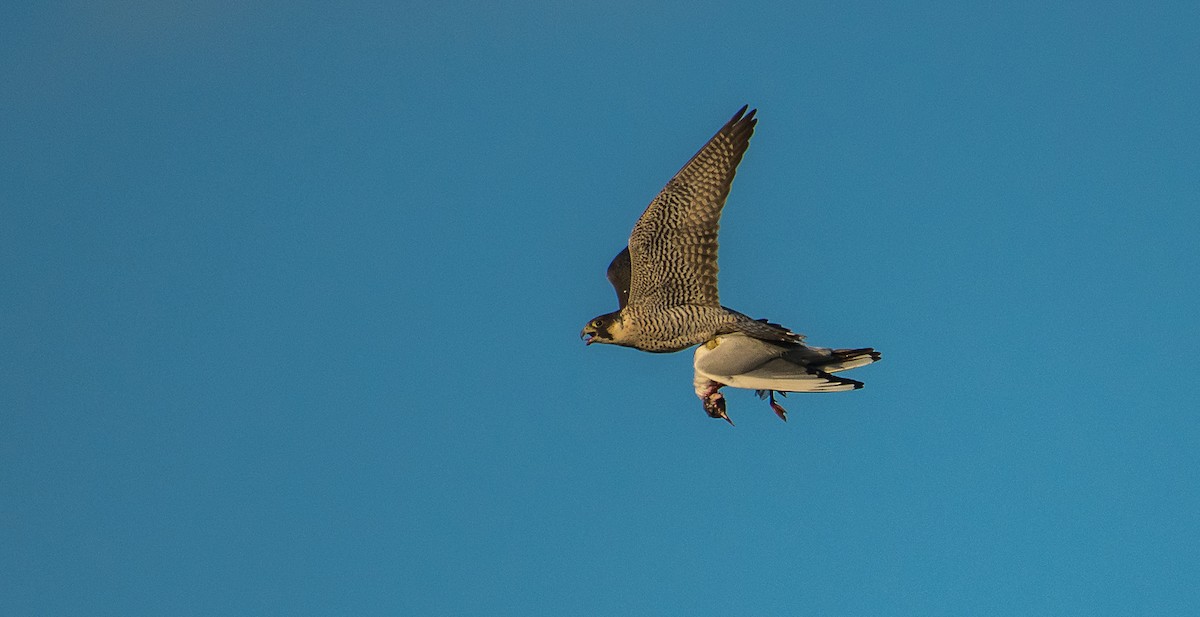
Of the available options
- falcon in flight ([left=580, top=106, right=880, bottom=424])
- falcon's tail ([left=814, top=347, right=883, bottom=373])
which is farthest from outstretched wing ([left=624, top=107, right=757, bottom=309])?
falcon's tail ([left=814, top=347, right=883, bottom=373])

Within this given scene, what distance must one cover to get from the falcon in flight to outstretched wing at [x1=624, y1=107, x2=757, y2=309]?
0.03ft

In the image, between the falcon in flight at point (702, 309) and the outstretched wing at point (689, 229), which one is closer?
the falcon in flight at point (702, 309)

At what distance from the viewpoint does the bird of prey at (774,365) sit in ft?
42.5

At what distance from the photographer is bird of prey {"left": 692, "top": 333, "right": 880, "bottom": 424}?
42.5 ft

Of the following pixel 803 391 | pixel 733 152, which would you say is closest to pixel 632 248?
pixel 733 152

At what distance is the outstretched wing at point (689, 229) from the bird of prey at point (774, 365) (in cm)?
68

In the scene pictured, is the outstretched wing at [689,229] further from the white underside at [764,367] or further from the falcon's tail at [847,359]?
the falcon's tail at [847,359]

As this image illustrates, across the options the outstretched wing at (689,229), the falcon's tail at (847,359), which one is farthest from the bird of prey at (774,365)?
the outstretched wing at (689,229)

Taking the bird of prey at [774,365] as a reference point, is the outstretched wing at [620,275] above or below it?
above

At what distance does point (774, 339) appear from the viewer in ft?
42.1

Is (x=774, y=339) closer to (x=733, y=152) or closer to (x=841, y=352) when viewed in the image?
(x=841, y=352)

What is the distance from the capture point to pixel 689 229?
525 inches

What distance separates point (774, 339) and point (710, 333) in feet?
2.81

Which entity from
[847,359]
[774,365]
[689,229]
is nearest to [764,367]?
[774,365]
